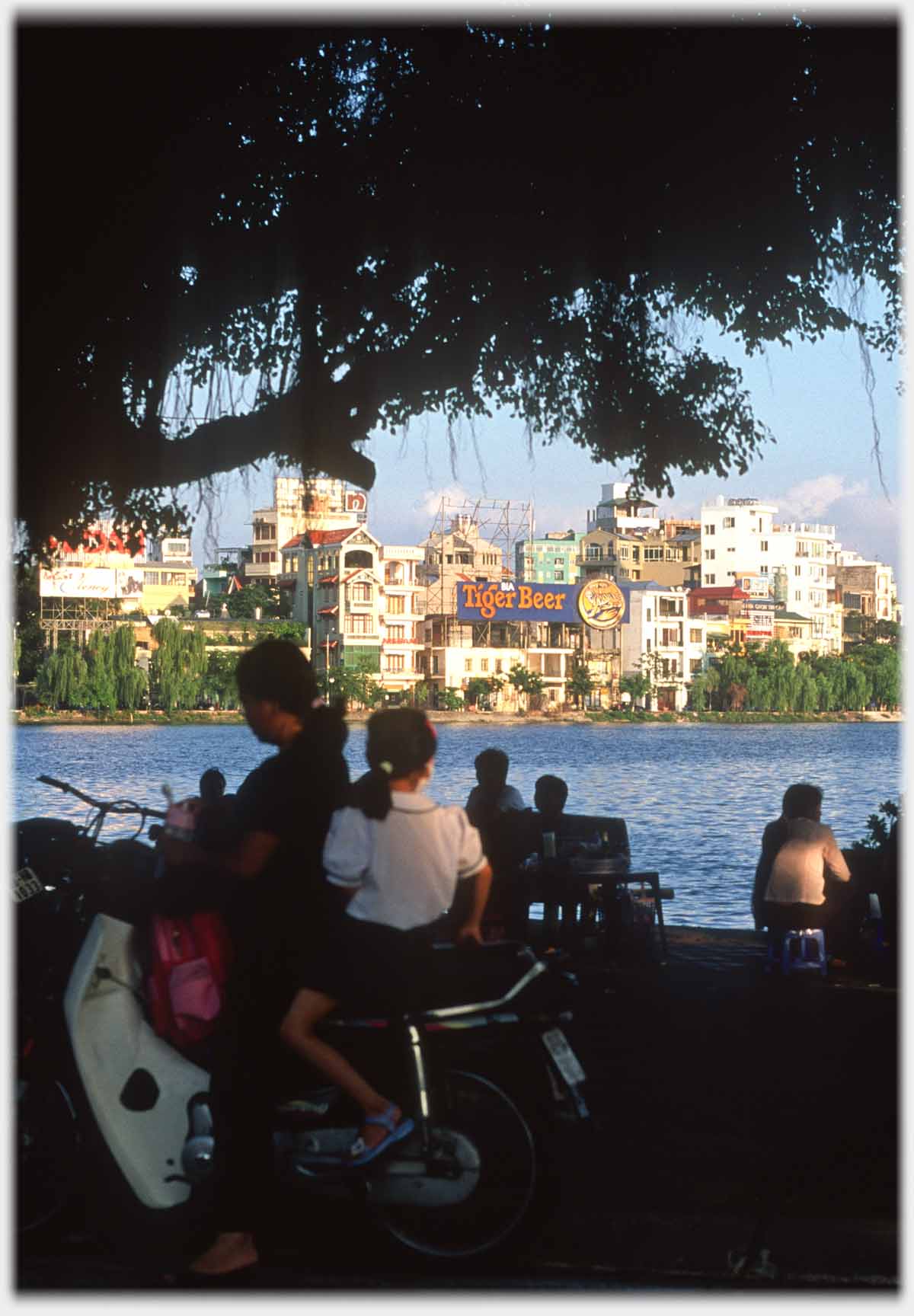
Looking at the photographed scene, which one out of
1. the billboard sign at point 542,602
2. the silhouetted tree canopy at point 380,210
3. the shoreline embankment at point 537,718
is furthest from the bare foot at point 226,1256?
the billboard sign at point 542,602

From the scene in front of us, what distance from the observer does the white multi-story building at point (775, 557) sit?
103 m

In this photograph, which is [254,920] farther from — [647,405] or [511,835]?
[647,405]

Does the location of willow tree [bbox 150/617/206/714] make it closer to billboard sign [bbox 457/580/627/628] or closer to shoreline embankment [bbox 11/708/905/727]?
shoreline embankment [bbox 11/708/905/727]

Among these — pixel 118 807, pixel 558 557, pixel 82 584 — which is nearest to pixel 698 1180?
pixel 118 807

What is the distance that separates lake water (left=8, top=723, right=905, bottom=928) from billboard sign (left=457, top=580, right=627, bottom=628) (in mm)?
8037

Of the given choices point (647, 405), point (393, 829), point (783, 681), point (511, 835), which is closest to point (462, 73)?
point (647, 405)

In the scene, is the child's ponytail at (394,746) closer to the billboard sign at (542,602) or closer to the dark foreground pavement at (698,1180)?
the dark foreground pavement at (698,1180)

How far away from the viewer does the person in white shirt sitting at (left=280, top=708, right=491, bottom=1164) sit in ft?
13.5

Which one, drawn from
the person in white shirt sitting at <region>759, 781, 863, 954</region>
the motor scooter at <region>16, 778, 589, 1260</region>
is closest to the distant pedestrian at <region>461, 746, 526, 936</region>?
the person in white shirt sitting at <region>759, 781, 863, 954</region>

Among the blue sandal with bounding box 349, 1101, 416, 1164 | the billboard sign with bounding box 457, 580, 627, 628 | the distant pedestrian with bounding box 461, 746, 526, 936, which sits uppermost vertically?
the billboard sign with bounding box 457, 580, 627, 628

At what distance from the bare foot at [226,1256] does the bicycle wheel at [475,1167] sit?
342mm

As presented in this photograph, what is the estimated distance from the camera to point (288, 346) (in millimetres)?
10078

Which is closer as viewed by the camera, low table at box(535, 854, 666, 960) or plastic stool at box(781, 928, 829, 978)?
plastic stool at box(781, 928, 829, 978)

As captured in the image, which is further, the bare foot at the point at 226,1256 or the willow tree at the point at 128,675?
the willow tree at the point at 128,675
